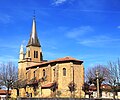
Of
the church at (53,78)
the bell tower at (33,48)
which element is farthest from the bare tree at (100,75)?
the bell tower at (33,48)

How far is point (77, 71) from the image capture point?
67.4 metres

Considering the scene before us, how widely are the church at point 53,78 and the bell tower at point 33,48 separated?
150cm

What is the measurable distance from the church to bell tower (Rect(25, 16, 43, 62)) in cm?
150

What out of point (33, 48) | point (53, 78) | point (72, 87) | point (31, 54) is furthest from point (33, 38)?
point (72, 87)

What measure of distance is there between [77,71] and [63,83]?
5464 millimetres

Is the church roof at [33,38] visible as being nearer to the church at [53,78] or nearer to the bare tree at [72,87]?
the church at [53,78]

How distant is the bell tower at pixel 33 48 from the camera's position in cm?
8969

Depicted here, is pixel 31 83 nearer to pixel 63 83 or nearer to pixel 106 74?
pixel 63 83

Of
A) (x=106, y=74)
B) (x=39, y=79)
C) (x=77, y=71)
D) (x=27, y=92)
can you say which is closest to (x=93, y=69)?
(x=106, y=74)

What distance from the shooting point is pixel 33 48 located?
9031 cm

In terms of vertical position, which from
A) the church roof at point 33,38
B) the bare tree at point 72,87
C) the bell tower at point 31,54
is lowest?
the bare tree at point 72,87

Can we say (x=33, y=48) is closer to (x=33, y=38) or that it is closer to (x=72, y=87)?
(x=33, y=38)

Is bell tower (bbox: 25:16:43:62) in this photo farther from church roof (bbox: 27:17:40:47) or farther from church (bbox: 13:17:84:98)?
church (bbox: 13:17:84:98)

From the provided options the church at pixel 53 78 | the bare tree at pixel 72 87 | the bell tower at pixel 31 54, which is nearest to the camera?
the bare tree at pixel 72 87
